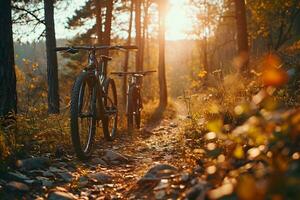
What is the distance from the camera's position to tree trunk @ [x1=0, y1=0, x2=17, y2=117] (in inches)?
253

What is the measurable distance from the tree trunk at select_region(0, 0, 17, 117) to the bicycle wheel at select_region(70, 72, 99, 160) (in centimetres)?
115

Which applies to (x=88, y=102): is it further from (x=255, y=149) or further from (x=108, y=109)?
(x=255, y=149)

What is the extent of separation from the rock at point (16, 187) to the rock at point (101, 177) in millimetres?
1005

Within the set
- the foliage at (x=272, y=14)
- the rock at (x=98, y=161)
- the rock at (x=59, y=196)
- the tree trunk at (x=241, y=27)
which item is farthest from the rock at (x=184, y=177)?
the foliage at (x=272, y=14)

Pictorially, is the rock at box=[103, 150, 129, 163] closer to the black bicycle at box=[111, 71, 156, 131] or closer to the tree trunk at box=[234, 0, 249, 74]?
the black bicycle at box=[111, 71, 156, 131]

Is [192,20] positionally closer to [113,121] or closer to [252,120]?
[113,121]

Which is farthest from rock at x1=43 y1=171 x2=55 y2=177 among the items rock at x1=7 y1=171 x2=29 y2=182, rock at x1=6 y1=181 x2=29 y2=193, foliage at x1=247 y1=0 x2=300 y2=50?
foliage at x1=247 y1=0 x2=300 y2=50

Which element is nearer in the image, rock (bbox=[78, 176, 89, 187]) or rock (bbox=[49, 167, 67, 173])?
rock (bbox=[78, 176, 89, 187])

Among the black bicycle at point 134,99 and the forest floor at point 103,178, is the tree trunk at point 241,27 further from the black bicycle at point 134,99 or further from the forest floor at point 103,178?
the forest floor at point 103,178

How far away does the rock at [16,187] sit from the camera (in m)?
4.16

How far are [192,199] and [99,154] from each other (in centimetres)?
363

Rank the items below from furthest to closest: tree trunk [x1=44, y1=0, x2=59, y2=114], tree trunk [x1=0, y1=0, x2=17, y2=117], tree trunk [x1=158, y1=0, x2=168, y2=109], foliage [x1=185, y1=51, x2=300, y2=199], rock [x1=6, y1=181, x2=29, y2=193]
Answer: tree trunk [x1=158, y1=0, x2=168, y2=109] → tree trunk [x1=44, y1=0, x2=59, y2=114] → tree trunk [x1=0, y1=0, x2=17, y2=117] → rock [x1=6, y1=181, x2=29, y2=193] → foliage [x1=185, y1=51, x2=300, y2=199]

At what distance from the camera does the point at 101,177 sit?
520 centimetres

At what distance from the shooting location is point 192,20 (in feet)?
139
